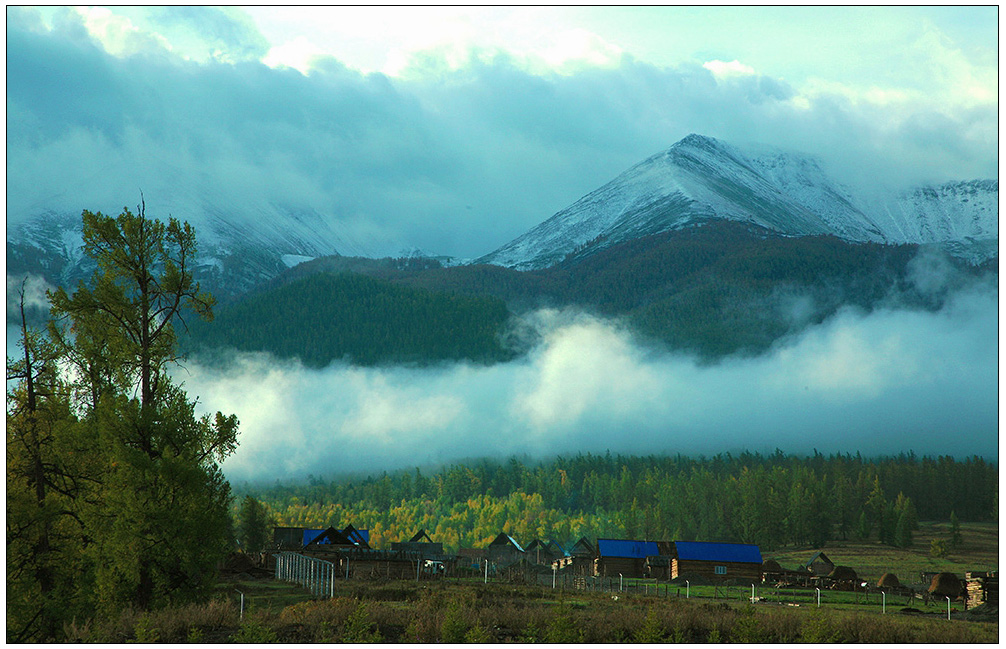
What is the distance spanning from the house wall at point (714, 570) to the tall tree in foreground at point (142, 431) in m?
60.6

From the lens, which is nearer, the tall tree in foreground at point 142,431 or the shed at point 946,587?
the tall tree in foreground at point 142,431

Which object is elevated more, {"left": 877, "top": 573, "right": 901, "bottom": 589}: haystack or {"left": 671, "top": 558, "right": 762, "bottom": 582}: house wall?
{"left": 877, "top": 573, "right": 901, "bottom": 589}: haystack

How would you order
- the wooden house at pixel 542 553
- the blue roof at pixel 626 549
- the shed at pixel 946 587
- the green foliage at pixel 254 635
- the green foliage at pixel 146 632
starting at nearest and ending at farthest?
1. the green foliage at pixel 146 632
2. the green foliage at pixel 254 635
3. the shed at pixel 946 587
4. the blue roof at pixel 626 549
5. the wooden house at pixel 542 553

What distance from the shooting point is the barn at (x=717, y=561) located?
78375 millimetres

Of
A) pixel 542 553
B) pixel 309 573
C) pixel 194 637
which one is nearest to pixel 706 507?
pixel 542 553

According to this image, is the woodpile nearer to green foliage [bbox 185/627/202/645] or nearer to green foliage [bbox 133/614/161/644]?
green foliage [bbox 185/627/202/645]

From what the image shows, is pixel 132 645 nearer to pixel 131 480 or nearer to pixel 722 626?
pixel 131 480

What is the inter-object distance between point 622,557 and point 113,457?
69.7 metres

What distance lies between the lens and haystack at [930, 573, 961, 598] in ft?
190

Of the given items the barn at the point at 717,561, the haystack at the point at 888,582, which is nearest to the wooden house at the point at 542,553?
the barn at the point at 717,561

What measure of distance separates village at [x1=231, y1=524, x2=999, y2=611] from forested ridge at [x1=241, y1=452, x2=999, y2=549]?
48822mm

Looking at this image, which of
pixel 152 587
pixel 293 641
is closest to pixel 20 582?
pixel 152 587

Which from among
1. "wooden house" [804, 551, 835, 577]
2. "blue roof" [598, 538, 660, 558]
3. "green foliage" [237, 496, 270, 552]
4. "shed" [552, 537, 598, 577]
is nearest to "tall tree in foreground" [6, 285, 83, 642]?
"blue roof" [598, 538, 660, 558]

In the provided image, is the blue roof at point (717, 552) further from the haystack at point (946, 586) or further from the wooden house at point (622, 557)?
the haystack at point (946, 586)
